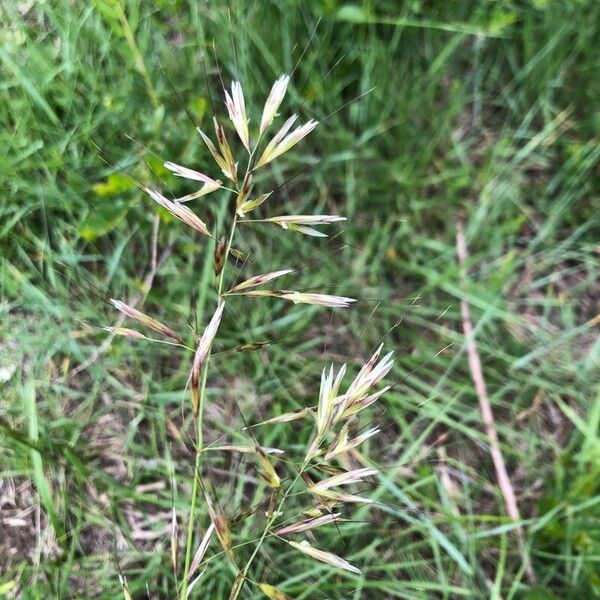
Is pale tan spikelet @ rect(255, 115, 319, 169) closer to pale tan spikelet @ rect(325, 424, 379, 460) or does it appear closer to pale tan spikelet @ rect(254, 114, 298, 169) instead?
pale tan spikelet @ rect(254, 114, 298, 169)

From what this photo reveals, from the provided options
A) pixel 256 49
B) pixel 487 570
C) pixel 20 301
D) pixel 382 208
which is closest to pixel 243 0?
pixel 256 49

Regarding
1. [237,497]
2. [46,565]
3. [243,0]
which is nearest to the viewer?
[46,565]

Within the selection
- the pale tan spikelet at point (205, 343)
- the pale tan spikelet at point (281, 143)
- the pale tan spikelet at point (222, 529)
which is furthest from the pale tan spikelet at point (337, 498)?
the pale tan spikelet at point (281, 143)

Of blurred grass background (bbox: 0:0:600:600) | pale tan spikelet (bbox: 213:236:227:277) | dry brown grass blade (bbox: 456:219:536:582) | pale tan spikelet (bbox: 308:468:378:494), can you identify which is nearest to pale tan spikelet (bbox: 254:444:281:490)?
pale tan spikelet (bbox: 308:468:378:494)

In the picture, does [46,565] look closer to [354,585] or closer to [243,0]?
[354,585]

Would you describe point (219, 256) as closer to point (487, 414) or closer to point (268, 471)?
point (268, 471)

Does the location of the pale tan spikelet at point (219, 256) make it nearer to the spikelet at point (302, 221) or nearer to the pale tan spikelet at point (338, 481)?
the spikelet at point (302, 221)

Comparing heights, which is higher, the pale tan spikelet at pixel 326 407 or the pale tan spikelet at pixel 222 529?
the pale tan spikelet at pixel 326 407
